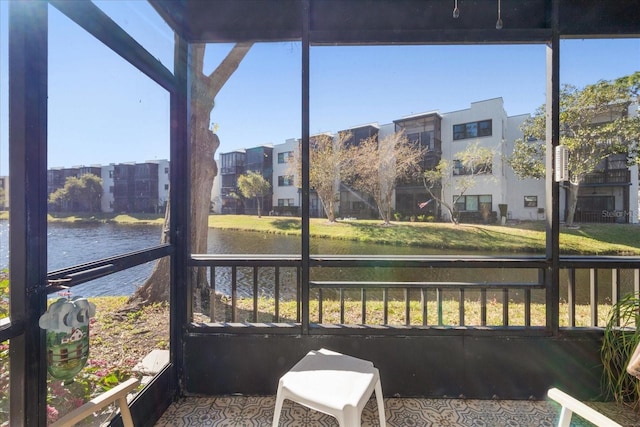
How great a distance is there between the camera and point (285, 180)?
2447 millimetres

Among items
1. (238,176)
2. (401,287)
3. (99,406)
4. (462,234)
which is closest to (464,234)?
(462,234)

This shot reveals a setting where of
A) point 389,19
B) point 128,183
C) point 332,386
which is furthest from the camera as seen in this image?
point 389,19

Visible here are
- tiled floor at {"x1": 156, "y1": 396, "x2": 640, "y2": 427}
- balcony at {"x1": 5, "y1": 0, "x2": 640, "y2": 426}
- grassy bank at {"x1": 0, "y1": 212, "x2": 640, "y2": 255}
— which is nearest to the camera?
tiled floor at {"x1": 156, "y1": 396, "x2": 640, "y2": 427}

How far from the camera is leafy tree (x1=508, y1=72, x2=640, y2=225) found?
226 cm

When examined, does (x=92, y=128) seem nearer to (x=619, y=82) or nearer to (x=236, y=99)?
(x=236, y=99)

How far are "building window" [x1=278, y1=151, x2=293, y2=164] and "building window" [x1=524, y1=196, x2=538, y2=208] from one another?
5.84 ft

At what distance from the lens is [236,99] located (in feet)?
8.87

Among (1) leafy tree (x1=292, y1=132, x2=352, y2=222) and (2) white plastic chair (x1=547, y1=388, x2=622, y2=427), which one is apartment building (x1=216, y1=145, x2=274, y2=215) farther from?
(2) white plastic chair (x1=547, y1=388, x2=622, y2=427)

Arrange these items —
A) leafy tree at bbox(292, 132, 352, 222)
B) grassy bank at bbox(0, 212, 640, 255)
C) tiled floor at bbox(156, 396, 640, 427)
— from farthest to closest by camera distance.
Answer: leafy tree at bbox(292, 132, 352, 222), grassy bank at bbox(0, 212, 640, 255), tiled floor at bbox(156, 396, 640, 427)

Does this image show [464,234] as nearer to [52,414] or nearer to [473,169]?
[473,169]

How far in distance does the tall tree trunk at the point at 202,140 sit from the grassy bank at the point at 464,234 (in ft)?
0.49

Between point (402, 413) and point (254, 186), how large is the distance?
1.90 m

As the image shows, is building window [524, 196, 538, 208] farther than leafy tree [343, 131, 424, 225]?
No

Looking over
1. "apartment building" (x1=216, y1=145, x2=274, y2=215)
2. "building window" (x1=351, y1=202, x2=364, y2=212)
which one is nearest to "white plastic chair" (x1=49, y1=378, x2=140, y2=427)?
"apartment building" (x1=216, y1=145, x2=274, y2=215)
